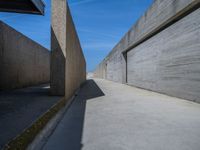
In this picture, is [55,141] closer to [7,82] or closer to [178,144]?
[178,144]

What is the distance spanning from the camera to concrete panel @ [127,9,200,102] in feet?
18.2

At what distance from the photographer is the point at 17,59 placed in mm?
8664

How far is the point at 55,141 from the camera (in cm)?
249

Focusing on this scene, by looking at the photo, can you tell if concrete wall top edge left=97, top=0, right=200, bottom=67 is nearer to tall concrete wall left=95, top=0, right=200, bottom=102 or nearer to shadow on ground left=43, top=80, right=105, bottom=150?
tall concrete wall left=95, top=0, right=200, bottom=102

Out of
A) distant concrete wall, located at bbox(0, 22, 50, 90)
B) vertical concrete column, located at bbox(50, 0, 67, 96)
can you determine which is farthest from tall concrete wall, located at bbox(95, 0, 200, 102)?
distant concrete wall, located at bbox(0, 22, 50, 90)

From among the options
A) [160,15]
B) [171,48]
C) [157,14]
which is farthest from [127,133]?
[157,14]

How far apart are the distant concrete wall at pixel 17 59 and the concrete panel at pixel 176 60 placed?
6316 millimetres

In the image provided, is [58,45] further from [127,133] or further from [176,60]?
[176,60]

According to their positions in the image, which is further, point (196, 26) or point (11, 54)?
point (11, 54)

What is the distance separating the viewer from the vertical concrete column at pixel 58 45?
5238 millimetres

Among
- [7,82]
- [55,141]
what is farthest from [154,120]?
[7,82]

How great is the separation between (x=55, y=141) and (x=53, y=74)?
9.81 feet

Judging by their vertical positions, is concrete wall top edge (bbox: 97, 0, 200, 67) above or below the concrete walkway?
above

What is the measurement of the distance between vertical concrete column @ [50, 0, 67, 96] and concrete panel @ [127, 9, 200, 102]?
3.80 meters
